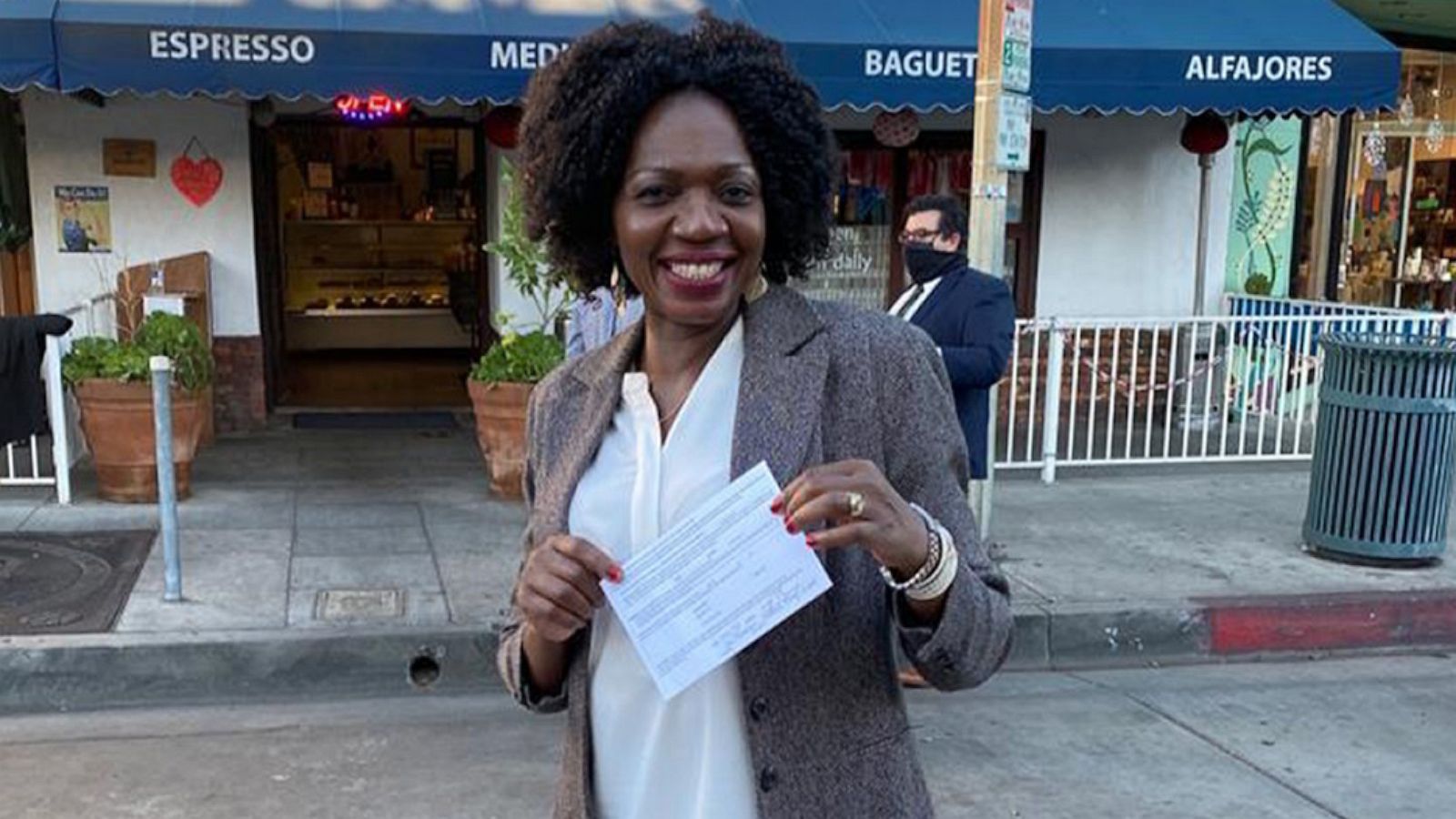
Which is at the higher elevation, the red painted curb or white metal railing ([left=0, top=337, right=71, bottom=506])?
white metal railing ([left=0, top=337, right=71, bottom=506])

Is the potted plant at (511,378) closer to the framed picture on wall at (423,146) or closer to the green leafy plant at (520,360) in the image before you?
the green leafy plant at (520,360)

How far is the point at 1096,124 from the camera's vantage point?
10125 millimetres

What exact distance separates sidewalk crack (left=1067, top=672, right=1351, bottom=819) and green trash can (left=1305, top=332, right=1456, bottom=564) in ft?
6.68

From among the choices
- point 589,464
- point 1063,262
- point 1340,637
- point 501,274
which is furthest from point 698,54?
point 1063,262

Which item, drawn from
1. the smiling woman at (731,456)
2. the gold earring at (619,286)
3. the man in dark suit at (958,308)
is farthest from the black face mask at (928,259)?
the smiling woman at (731,456)

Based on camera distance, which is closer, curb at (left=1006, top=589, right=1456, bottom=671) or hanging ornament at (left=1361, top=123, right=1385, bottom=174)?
curb at (left=1006, top=589, right=1456, bottom=671)

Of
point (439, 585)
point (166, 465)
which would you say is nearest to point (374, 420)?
point (439, 585)

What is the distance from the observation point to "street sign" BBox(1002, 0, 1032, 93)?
5.63 m

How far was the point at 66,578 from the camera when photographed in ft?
19.1

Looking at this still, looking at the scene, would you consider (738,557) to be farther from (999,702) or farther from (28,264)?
(28,264)

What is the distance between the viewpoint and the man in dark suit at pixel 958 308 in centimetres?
521

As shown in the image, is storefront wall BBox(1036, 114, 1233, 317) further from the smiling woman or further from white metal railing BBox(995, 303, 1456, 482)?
the smiling woman

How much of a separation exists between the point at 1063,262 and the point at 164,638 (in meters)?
7.39

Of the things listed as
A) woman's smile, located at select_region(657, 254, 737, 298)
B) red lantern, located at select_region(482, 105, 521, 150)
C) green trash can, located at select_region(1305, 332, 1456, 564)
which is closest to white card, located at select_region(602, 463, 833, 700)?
woman's smile, located at select_region(657, 254, 737, 298)
